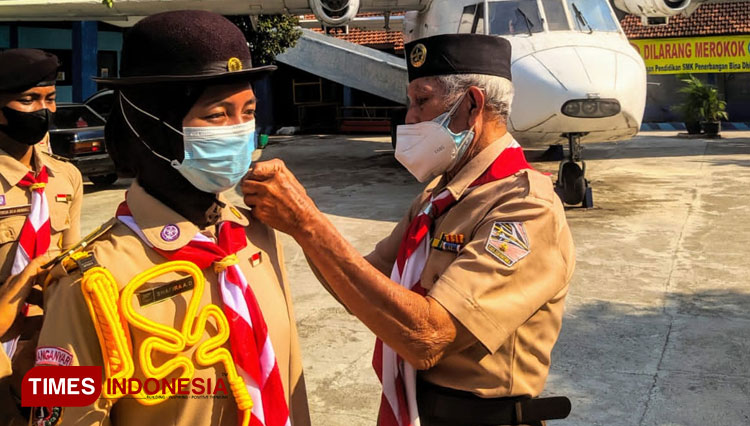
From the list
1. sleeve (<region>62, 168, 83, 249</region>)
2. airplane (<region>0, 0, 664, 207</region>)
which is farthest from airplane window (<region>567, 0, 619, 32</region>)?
sleeve (<region>62, 168, 83, 249</region>)

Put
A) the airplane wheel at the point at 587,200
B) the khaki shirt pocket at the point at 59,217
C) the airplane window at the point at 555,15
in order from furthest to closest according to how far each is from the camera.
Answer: the airplane wheel at the point at 587,200
the airplane window at the point at 555,15
the khaki shirt pocket at the point at 59,217

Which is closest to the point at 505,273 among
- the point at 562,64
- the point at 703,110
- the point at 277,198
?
the point at 277,198

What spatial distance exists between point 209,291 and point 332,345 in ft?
11.8

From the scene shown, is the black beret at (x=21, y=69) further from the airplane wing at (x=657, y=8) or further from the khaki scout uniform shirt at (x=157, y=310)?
the airplane wing at (x=657, y=8)

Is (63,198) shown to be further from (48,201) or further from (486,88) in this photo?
(486,88)

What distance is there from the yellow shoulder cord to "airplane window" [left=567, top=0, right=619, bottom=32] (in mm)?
8713

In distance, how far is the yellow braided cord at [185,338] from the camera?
5.05 feet

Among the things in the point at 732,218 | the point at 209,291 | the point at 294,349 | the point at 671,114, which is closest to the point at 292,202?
the point at 209,291

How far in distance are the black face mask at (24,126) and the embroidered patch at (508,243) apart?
2.29m

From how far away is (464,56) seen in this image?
85.2 inches

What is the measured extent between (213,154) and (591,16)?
890 cm

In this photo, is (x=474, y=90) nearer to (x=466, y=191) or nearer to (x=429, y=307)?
(x=466, y=191)

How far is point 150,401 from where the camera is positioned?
1557 mm

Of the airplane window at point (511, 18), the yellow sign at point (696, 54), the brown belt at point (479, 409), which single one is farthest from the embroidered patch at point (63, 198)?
the yellow sign at point (696, 54)
